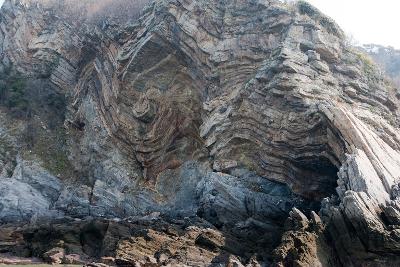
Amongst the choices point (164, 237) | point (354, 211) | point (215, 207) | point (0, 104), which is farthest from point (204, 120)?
point (0, 104)

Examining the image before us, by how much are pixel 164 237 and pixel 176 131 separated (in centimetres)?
1382

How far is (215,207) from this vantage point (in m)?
23.0

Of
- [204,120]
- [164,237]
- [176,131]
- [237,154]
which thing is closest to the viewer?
[164,237]

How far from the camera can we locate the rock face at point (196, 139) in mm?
18703

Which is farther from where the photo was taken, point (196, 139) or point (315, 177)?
point (196, 139)

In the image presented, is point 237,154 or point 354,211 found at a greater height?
point 237,154

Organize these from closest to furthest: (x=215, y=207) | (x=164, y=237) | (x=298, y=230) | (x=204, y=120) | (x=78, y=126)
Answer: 1. (x=298, y=230)
2. (x=164, y=237)
3. (x=215, y=207)
4. (x=204, y=120)
5. (x=78, y=126)

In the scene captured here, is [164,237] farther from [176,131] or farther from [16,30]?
[16,30]

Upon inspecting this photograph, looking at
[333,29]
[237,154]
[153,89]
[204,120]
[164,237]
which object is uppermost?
[333,29]

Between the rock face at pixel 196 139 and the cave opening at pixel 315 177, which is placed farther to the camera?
the cave opening at pixel 315 177

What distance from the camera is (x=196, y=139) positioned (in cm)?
Result: 3197

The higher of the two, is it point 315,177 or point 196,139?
point 196,139

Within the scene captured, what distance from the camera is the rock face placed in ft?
61.4

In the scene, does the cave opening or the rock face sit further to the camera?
the cave opening
